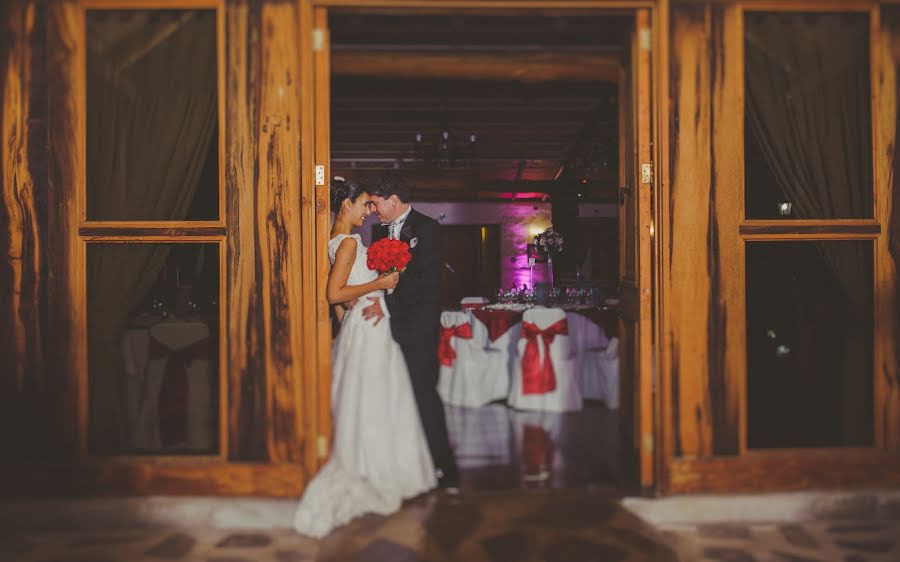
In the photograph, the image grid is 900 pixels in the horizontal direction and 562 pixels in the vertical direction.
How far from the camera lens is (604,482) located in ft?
12.9

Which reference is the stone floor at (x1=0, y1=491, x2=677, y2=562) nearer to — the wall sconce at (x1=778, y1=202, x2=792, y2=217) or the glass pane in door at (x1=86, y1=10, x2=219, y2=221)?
the glass pane in door at (x1=86, y1=10, x2=219, y2=221)

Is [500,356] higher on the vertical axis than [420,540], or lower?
higher

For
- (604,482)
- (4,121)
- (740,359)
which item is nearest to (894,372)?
(740,359)

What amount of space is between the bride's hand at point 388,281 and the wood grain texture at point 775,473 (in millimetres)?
1866

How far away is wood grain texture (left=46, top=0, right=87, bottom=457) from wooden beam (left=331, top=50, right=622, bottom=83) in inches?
76.1

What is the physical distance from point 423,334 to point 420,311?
14cm

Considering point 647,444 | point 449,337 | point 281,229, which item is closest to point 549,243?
point 449,337

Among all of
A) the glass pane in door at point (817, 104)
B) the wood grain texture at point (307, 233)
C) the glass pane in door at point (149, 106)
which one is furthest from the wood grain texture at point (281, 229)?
the glass pane in door at point (817, 104)

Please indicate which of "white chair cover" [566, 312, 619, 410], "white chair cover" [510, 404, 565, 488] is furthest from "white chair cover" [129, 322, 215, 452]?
"white chair cover" [566, 312, 619, 410]

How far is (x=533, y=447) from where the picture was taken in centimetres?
502

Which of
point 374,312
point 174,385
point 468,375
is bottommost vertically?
point 468,375

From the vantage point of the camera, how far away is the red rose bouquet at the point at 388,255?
12.7ft

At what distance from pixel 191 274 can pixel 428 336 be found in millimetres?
2547

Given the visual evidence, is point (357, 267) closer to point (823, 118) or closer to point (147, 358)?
point (147, 358)
